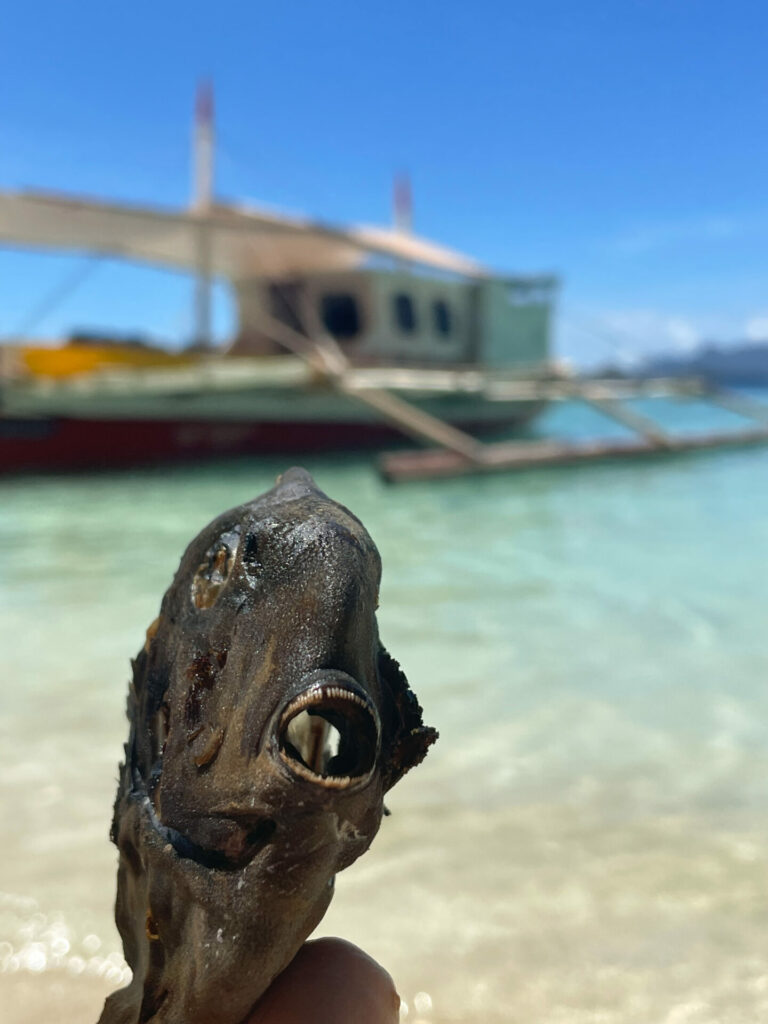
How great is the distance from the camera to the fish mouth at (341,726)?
0.61 metres

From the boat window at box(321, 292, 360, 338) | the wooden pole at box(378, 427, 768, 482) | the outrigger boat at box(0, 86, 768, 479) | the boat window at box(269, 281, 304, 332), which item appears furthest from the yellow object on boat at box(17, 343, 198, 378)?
the wooden pole at box(378, 427, 768, 482)

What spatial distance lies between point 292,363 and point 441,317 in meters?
4.08

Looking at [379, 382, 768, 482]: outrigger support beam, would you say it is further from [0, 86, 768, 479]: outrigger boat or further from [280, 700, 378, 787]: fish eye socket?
[280, 700, 378, 787]: fish eye socket

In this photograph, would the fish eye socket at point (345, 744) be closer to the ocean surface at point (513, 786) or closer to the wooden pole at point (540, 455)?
the ocean surface at point (513, 786)

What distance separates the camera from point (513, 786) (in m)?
3.20

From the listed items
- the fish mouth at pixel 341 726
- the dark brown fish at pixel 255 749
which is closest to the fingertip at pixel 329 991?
the dark brown fish at pixel 255 749

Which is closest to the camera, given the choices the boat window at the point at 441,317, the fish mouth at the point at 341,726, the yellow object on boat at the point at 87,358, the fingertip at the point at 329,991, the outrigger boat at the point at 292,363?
the fish mouth at the point at 341,726

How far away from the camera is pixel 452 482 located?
11.6m

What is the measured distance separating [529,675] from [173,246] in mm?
10202

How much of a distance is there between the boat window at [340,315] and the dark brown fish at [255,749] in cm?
1486

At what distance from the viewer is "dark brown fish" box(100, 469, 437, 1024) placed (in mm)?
631

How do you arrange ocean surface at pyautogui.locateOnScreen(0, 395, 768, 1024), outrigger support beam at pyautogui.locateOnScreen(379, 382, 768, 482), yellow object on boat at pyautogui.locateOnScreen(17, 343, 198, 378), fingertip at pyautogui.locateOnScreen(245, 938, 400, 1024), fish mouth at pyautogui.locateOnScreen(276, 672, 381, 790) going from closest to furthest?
fish mouth at pyautogui.locateOnScreen(276, 672, 381, 790) < fingertip at pyautogui.locateOnScreen(245, 938, 400, 1024) < ocean surface at pyautogui.locateOnScreen(0, 395, 768, 1024) < outrigger support beam at pyautogui.locateOnScreen(379, 382, 768, 482) < yellow object on boat at pyautogui.locateOnScreen(17, 343, 198, 378)

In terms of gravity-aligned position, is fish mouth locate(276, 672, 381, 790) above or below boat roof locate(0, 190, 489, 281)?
below

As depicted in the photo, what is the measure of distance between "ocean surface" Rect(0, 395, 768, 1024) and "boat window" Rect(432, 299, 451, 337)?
30.1ft
